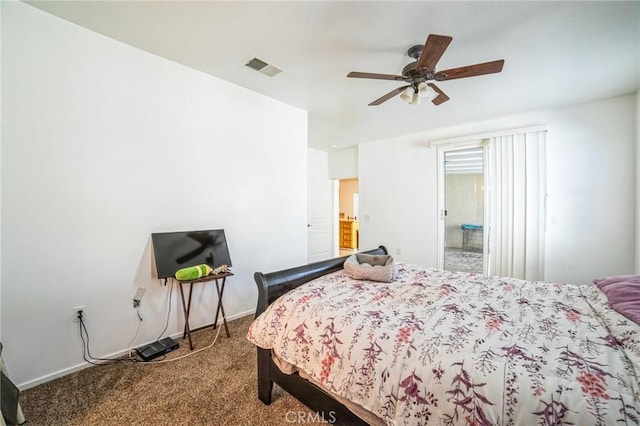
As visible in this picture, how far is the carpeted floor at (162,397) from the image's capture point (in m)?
1.60

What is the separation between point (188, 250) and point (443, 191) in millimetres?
4002

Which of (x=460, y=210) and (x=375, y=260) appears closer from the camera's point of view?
(x=375, y=260)

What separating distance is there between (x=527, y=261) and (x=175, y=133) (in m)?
4.71

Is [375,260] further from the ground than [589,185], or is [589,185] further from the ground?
[589,185]

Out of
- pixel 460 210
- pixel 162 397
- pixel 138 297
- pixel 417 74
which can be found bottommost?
pixel 162 397

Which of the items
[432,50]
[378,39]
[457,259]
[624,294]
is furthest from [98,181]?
[457,259]

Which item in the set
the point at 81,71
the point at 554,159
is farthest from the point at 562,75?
the point at 81,71

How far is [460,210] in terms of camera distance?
457cm

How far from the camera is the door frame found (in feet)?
13.3

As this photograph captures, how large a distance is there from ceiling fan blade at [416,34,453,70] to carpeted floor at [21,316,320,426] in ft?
8.03

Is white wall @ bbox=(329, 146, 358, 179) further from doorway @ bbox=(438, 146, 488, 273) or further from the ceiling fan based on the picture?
the ceiling fan

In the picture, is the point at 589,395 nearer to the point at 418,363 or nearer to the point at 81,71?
the point at 418,363

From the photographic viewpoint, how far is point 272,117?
11.3 feet

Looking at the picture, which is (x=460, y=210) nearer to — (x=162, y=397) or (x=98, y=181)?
(x=162, y=397)
